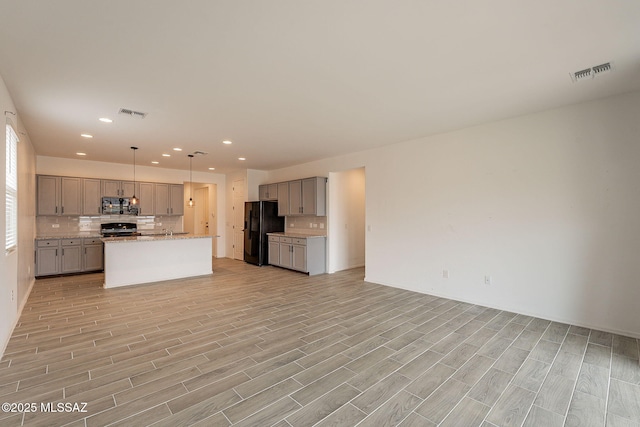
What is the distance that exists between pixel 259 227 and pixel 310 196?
6.00 ft

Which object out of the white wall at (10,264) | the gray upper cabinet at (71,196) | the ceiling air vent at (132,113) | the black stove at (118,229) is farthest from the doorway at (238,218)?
the white wall at (10,264)

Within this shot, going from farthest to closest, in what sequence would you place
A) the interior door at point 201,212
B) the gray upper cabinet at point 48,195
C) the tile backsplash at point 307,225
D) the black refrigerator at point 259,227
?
the interior door at point 201,212
the black refrigerator at point 259,227
the tile backsplash at point 307,225
the gray upper cabinet at point 48,195

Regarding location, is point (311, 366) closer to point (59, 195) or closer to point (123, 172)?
point (59, 195)

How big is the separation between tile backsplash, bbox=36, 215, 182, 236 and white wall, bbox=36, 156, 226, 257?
105 cm

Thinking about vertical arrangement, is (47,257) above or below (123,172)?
below

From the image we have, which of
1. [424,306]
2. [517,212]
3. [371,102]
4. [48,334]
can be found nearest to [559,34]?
[371,102]

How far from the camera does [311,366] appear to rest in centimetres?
260

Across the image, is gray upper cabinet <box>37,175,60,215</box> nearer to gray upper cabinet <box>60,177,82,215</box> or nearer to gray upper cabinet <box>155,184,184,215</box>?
gray upper cabinet <box>60,177,82,215</box>

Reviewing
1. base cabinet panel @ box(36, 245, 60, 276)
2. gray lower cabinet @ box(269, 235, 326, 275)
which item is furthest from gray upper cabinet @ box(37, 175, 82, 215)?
gray lower cabinet @ box(269, 235, 326, 275)

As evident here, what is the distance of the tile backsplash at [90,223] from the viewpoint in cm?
675

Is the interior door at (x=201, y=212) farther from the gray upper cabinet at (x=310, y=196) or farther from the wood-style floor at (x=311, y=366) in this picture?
the wood-style floor at (x=311, y=366)

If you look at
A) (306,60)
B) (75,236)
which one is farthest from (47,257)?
(306,60)

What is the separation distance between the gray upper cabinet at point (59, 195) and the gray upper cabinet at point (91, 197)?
0.25ft

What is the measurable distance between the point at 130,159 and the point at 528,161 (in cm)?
804
